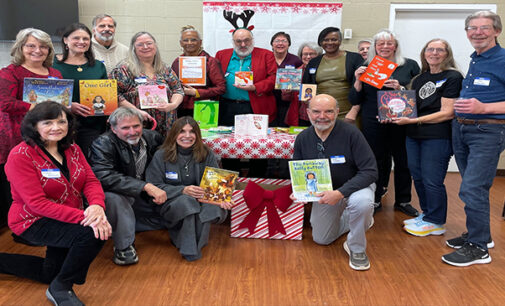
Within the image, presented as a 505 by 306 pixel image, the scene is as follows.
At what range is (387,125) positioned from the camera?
335 cm

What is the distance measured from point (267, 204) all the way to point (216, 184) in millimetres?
476

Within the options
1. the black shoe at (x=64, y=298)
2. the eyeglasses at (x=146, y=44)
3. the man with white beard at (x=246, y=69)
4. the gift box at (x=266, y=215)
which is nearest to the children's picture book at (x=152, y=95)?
the eyeglasses at (x=146, y=44)

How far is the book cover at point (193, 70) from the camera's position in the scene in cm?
359

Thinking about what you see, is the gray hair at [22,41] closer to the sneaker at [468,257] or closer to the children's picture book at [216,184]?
the children's picture book at [216,184]

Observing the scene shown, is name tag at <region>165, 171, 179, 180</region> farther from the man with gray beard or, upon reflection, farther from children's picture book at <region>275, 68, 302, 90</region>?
children's picture book at <region>275, 68, 302, 90</region>

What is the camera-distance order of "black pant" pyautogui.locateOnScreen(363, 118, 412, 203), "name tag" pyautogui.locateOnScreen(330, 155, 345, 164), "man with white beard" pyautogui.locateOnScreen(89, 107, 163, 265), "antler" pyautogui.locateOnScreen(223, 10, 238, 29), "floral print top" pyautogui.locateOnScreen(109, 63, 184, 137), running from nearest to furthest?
"man with white beard" pyautogui.locateOnScreen(89, 107, 163, 265) → "name tag" pyautogui.locateOnScreen(330, 155, 345, 164) → "floral print top" pyautogui.locateOnScreen(109, 63, 184, 137) → "black pant" pyautogui.locateOnScreen(363, 118, 412, 203) → "antler" pyautogui.locateOnScreen(223, 10, 238, 29)

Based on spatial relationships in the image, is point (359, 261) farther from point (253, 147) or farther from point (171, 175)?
point (171, 175)

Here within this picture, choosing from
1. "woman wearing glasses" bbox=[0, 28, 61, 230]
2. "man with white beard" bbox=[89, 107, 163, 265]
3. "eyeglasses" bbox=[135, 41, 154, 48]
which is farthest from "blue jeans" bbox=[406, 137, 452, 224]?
"woman wearing glasses" bbox=[0, 28, 61, 230]

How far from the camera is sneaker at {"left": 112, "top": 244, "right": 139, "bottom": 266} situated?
8.25 feet

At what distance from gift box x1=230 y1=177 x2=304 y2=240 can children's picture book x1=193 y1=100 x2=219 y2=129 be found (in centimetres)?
77

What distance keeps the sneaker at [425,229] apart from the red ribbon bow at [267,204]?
106cm

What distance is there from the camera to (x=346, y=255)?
2715 millimetres

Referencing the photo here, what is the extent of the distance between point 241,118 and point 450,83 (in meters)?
1.58

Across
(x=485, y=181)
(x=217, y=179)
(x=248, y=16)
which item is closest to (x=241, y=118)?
(x=217, y=179)
